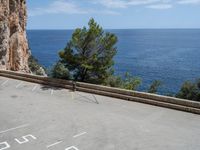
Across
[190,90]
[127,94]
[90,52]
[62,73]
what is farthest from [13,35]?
[190,90]

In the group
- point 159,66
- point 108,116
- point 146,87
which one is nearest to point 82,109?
point 108,116

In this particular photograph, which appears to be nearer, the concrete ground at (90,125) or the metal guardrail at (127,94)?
the concrete ground at (90,125)

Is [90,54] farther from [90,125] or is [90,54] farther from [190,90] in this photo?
[190,90]

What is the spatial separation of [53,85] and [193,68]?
76.5 metres

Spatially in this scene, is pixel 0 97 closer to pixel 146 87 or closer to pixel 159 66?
pixel 146 87

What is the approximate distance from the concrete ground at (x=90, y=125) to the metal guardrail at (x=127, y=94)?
1.61 ft

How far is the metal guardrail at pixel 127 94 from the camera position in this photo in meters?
16.5

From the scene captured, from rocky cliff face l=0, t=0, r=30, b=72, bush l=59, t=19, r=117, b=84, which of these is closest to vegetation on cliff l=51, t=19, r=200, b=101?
bush l=59, t=19, r=117, b=84

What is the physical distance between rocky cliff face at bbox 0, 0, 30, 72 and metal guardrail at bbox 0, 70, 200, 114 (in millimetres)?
7872

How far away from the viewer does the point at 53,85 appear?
75.7 ft

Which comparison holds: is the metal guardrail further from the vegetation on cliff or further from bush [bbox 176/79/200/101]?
bush [bbox 176/79/200/101]

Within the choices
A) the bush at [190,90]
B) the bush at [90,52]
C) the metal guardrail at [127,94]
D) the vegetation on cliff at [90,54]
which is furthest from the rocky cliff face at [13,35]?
the bush at [190,90]

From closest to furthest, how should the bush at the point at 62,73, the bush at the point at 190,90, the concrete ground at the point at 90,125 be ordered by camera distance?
the concrete ground at the point at 90,125, the bush at the point at 62,73, the bush at the point at 190,90

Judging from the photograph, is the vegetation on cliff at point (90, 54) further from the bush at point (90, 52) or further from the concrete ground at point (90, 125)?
the concrete ground at point (90, 125)
